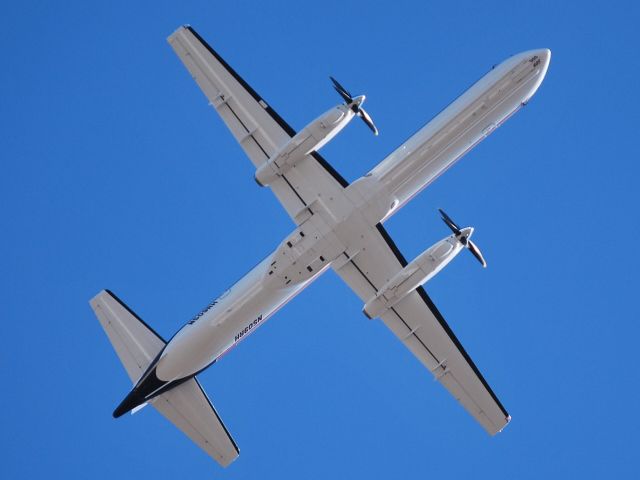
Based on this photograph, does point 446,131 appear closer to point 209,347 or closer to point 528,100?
point 528,100

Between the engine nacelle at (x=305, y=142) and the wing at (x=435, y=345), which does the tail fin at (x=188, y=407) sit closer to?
the wing at (x=435, y=345)

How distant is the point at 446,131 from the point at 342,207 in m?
6.39

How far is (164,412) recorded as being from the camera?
37.8m

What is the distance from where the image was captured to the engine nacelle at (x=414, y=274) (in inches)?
1439

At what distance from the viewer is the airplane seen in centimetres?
3659

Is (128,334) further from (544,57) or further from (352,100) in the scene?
(544,57)

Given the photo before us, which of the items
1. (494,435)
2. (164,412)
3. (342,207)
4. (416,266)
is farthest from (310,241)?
(494,435)

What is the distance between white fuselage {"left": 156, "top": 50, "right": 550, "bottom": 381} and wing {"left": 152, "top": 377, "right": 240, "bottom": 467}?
1.49 m

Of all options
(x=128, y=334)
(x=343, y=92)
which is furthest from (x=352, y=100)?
(x=128, y=334)

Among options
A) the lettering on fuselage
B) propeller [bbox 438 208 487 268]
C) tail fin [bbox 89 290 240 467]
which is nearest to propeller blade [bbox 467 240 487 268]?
propeller [bbox 438 208 487 268]

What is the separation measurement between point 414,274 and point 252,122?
37.9 feet

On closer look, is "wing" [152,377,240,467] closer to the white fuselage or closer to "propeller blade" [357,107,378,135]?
the white fuselage

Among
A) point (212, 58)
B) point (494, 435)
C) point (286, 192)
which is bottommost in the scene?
point (494, 435)

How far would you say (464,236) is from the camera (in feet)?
121
